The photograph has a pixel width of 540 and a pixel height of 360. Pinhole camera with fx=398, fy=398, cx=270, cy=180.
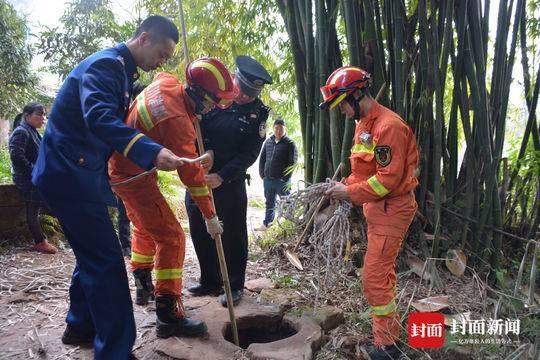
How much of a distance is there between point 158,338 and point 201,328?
259 mm

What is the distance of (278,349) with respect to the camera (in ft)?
7.47

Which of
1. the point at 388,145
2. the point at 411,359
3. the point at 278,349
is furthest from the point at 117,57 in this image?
the point at 411,359

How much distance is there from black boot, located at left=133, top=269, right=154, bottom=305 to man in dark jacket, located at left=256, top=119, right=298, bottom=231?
308 cm

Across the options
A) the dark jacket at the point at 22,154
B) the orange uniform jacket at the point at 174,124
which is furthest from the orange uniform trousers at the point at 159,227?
the dark jacket at the point at 22,154

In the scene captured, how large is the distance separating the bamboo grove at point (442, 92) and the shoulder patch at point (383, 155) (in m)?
1.04

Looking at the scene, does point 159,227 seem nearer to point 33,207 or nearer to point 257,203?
point 33,207

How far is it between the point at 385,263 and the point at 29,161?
3690mm

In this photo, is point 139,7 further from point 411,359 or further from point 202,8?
point 411,359

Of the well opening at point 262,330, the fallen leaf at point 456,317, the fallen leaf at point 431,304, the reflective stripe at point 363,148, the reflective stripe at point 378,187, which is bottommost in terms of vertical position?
the well opening at point 262,330

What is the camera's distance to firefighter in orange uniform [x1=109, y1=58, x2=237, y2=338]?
2.21 m

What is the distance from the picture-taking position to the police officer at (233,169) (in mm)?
2830

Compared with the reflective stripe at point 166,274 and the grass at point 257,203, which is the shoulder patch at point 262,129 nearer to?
the reflective stripe at point 166,274

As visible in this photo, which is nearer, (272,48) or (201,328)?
(201,328)

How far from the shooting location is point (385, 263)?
2.39 meters
